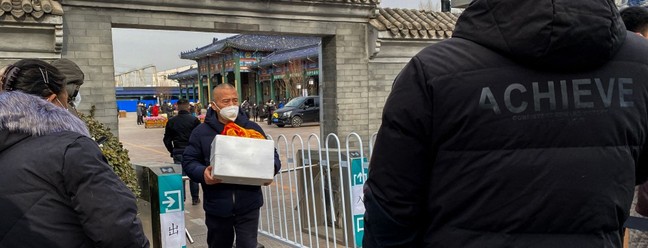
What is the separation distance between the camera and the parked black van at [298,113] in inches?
1046

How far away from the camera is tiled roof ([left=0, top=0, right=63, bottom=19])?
537 cm

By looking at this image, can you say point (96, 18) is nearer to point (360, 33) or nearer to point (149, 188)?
point (149, 188)

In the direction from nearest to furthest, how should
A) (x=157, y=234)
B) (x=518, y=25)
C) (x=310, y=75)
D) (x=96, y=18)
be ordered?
(x=518, y=25) → (x=157, y=234) → (x=96, y=18) → (x=310, y=75)

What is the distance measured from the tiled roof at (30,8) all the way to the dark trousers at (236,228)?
3364 mm

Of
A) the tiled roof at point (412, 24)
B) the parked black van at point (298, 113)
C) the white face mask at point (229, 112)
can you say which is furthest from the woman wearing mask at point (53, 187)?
the parked black van at point (298, 113)

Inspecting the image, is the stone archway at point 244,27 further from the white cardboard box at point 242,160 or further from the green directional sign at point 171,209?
the white cardboard box at point 242,160

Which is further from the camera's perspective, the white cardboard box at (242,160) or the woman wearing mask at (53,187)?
the white cardboard box at (242,160)

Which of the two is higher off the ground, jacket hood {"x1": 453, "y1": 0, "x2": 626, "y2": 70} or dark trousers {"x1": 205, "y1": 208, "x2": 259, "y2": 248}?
jacket hood {"x1": 453, "y1": 0, "x2": 626, "y2": 70}

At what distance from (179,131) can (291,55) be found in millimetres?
30842

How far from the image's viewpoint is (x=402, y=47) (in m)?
7.98

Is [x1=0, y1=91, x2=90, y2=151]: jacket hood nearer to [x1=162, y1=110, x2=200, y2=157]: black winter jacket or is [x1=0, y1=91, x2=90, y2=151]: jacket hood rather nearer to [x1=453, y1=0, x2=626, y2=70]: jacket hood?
[x1=453, y1=0, x2=626, y2=70]: jacket hood

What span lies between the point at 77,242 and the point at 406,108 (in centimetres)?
135

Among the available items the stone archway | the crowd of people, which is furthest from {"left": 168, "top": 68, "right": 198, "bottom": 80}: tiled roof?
the crowd of people

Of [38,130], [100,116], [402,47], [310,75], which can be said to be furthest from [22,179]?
[310,75]
